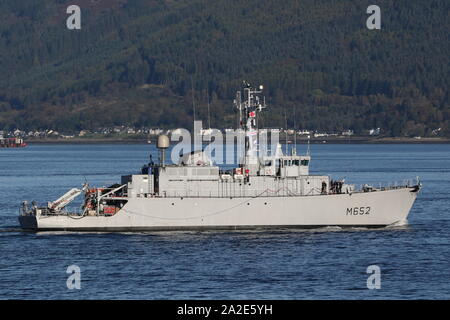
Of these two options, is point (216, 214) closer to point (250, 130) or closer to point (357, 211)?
point (250, 130)

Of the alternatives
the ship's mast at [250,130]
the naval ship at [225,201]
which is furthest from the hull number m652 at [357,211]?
the ship's mast at [250,130]

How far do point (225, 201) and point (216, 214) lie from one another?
1012 millimetres

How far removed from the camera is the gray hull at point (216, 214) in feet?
205

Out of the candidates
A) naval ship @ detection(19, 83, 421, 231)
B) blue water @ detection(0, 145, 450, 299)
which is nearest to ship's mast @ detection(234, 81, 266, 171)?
naval ship @ detection(19, 83, 421, 231)

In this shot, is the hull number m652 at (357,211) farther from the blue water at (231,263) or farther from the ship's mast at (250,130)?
the ship's mast at (250,130)

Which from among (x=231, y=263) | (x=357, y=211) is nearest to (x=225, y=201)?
(x=357, y=211)

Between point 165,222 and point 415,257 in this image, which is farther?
point 165,222

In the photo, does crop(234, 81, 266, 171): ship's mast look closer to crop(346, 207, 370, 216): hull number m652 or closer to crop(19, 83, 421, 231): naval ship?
crop(19, 83, 421, 231): naval ship

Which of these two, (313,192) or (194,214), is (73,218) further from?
(313,192)

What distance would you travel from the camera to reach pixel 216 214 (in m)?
62.6

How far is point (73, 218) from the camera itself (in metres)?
63.0
